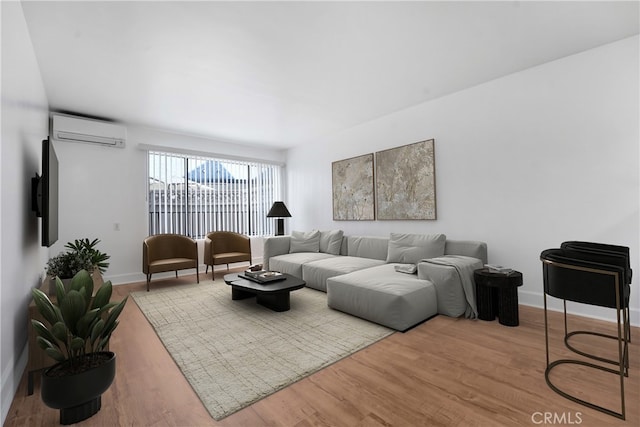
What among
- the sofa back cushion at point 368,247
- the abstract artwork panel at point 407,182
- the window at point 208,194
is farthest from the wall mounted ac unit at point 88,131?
the abstract artwork panel at point 407,182

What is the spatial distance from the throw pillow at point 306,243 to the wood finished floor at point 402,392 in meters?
2.89

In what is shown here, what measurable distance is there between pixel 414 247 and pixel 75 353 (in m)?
3.42

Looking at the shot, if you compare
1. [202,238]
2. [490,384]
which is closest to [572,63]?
[490,384]

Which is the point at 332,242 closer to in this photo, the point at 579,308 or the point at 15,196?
the point at 579,308

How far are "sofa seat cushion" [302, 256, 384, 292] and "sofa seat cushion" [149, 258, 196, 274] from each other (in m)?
1.87

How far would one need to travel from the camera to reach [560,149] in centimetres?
292

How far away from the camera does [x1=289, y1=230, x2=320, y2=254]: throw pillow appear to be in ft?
16.8

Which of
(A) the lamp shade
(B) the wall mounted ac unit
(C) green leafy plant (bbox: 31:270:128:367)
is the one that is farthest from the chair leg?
(B) the wall mounted ac unit

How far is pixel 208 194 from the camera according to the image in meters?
5.65

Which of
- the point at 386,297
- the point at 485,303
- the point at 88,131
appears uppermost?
the point at 88,131

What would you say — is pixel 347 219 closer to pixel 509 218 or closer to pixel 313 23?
pixel 509 218

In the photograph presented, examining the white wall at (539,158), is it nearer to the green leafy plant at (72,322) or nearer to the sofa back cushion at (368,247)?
the sofa back cushion at (368,247)

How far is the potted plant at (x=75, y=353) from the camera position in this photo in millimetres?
1411

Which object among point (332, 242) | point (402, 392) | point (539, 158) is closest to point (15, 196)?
point (402, 392)
